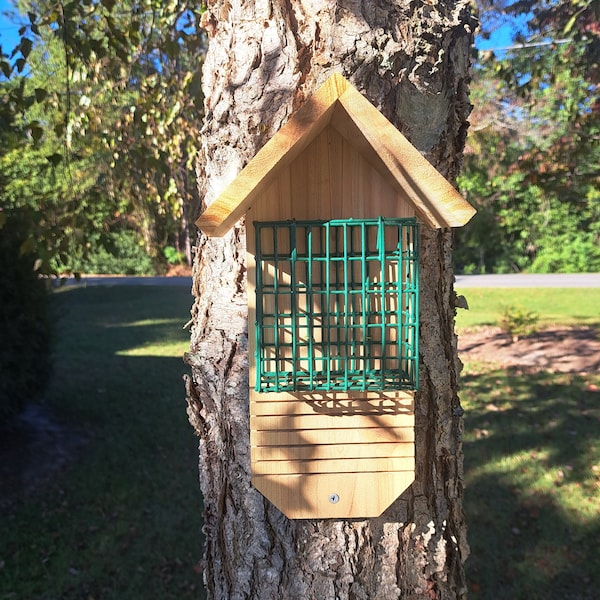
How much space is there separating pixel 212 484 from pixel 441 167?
3.49ft

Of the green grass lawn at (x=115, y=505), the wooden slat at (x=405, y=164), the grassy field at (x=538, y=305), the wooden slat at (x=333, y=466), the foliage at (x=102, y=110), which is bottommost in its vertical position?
the green grass lawn at (x=115, y=505)

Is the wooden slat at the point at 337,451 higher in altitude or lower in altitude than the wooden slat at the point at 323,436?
lower

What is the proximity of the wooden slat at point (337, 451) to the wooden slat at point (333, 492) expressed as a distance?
47 mm

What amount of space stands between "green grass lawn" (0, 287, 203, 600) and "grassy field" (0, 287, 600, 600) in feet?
0.04

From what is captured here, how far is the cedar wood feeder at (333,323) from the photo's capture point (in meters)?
1.41

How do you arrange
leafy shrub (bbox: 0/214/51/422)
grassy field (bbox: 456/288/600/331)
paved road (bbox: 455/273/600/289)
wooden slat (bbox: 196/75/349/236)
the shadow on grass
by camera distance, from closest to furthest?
wooden slat (bbox: 196/75/349/236) → the shadow on grass → leafy shrub (bbox: 0/214/51/422) → grassy field (bbox: 456/288/600/331) → paved road (bbox: 455/273/600/289)

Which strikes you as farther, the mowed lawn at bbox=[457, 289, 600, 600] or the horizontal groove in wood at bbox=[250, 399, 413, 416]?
the mowed lawn at bbox=[457, 289, 600, 600]

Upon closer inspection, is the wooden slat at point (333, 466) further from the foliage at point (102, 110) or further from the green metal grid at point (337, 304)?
the foliage at point (102, 110)

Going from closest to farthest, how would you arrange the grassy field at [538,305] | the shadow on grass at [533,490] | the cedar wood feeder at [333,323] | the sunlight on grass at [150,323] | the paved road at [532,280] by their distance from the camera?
the cedar wood feeder at [333,323] → the shadow on grass at [533,490] → the grassy field at [538,305] → the sunlight on grass at [150,323] → the paved road at [532,280]

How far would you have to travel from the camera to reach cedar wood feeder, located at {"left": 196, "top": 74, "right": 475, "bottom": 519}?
1412 mm

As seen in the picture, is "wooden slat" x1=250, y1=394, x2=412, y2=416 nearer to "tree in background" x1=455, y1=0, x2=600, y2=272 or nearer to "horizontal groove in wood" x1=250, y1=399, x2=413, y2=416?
"horizontal groove in wood" x1=250, y1=399, x2=413, y2=416

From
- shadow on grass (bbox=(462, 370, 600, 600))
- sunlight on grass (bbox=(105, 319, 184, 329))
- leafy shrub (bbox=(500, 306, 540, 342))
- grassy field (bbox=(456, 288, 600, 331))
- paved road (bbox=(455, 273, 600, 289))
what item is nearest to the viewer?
shadow on grass (bbox=(462, 370, 600, 600))

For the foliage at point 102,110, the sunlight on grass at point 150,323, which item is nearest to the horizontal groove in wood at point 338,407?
the foliage at point 102,110

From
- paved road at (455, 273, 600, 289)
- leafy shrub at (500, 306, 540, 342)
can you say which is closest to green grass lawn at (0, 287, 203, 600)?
leafy shrub at (500, 306, 540, 342)
